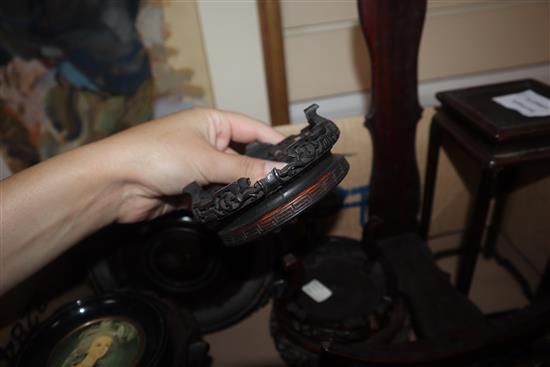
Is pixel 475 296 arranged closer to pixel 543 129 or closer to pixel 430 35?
pixel 543 129

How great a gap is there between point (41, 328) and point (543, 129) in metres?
1.13

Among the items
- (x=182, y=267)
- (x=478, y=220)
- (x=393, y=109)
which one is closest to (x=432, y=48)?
(x=393, y=109)

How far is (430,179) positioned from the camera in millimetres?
1131

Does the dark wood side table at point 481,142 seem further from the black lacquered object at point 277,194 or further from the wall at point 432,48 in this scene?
the black lacquered object at point 277,194

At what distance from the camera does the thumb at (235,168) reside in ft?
2.09

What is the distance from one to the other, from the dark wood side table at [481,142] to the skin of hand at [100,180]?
0.53 metres

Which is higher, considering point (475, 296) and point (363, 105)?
→ point (363, 105)

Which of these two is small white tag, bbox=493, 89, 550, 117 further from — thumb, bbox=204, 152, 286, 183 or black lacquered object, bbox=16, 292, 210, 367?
black lacquered object, bbox=16, 292, 210, 367

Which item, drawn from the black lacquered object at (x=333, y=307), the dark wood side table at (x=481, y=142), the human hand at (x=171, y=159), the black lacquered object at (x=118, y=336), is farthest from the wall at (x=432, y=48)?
the black lacquered object at (x=118, y=336)

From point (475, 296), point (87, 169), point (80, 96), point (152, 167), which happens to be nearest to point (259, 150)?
point (152, 167)

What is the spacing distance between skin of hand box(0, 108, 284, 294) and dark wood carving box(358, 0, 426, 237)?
0.41 meters

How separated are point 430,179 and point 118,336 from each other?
91 centimetres

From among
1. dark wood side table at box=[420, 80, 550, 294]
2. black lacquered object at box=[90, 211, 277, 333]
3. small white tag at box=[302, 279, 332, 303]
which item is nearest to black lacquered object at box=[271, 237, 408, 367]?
small white tag at box=[302, 279, 332, 303]

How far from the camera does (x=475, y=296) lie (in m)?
1.17
